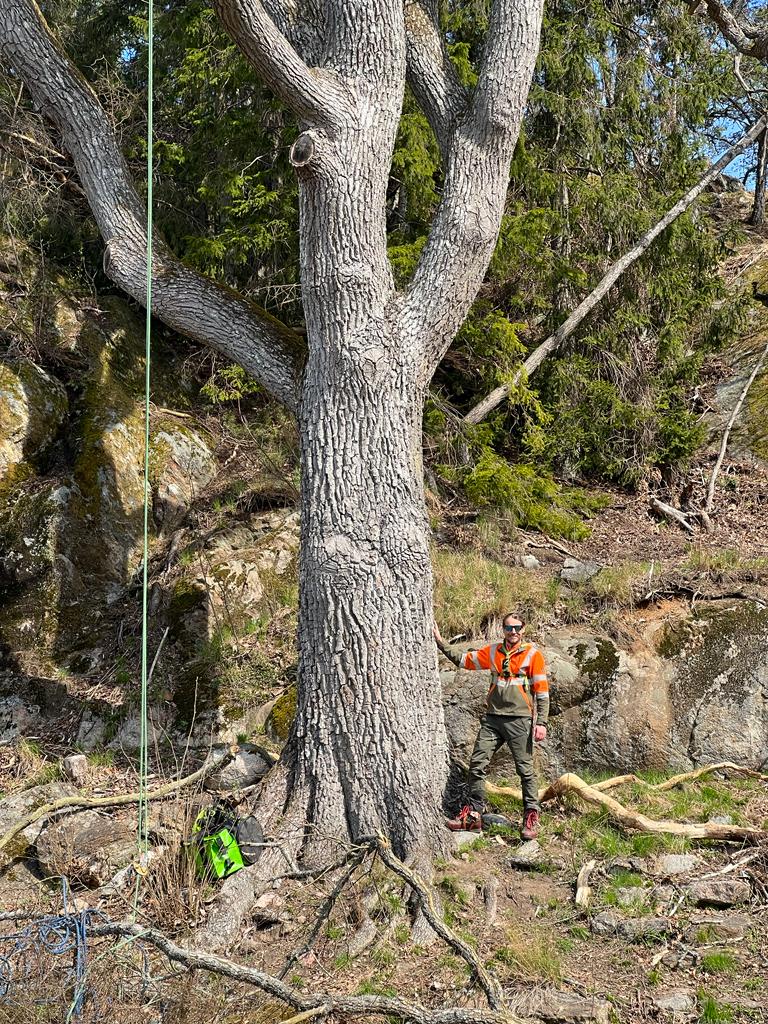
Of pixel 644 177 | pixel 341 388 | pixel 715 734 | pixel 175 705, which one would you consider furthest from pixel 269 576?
pixel 644 177

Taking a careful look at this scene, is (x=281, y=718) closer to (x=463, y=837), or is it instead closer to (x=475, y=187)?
(x=463, y=837)

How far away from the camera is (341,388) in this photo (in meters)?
6.45

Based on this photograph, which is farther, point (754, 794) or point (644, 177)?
point (644, 177)

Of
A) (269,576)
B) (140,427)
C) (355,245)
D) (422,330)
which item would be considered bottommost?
(269,576)

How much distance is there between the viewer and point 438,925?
5.13 meters

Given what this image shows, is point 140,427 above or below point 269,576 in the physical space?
above

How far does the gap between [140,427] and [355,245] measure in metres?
5.29

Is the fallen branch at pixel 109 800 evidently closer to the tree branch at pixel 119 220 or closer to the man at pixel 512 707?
the man at pixel 512 707

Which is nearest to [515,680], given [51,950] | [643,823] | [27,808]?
[643,823]

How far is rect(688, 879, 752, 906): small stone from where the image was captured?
554cm

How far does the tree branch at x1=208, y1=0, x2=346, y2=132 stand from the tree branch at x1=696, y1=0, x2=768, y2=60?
4.33 m

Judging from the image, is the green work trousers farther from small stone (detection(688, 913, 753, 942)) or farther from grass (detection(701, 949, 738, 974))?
grass (detection(701, 949, 738, 974))

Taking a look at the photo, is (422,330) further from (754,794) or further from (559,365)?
(559,365)

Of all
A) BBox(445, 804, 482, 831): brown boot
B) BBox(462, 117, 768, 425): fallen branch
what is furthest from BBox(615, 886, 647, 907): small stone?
BBox(462, 117, 768, 425): fallen branch
